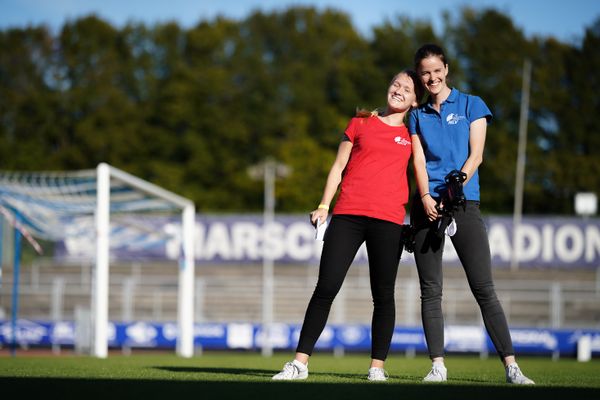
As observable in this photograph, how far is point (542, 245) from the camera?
33.1 m

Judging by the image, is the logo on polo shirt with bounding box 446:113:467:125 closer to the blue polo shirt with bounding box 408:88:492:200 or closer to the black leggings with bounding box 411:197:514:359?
the blue polo shirt with bounding box 408:88:492:200

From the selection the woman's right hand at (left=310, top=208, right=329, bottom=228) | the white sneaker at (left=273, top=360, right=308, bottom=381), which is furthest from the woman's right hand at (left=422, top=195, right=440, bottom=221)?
the white sneaker at (left=273, top=360, right=308, bottom=381)

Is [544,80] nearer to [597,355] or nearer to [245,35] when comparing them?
[245,35]

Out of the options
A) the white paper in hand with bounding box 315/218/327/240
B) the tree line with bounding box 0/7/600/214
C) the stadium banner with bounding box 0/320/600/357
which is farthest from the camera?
the tree line with bounding box 0/7/600/214

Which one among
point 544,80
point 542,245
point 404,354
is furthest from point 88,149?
point 404,354

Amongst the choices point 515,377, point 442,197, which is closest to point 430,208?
point 442,197

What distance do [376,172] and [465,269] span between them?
811 millimetres

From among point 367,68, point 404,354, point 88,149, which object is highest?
point 367,68

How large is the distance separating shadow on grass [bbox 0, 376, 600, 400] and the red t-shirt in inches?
42.8

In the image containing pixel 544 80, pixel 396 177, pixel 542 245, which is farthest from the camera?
pixel 544 80

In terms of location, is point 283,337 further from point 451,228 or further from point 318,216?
point 451,228

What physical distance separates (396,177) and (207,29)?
152ft

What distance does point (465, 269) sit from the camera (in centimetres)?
649

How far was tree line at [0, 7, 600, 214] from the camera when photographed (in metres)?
Result: 44.1
